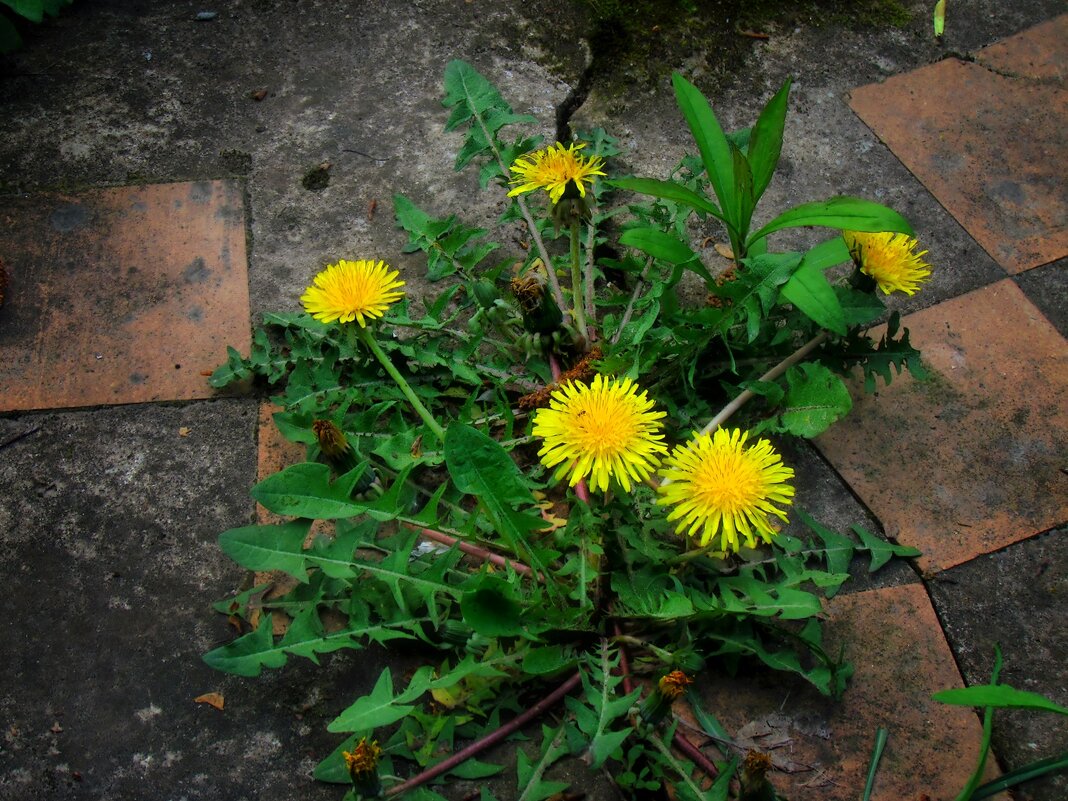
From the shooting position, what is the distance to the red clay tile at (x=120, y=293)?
227 centimetres

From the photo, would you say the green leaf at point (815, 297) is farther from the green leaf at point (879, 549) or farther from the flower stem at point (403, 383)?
the flower stem at point (403, 383)

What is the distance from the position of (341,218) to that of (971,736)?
191 centimetres

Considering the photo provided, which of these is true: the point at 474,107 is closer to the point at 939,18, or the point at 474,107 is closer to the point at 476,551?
the point at 476,551

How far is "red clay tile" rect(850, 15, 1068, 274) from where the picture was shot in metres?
2.54

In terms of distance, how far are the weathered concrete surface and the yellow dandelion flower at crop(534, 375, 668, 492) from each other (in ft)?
1.91

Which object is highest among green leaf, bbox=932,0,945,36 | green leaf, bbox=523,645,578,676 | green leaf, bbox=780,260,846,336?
green leaf, bbox=932,0,945,36

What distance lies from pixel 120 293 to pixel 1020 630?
2.23 m

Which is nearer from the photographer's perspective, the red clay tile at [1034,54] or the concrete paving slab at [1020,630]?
the concrete paving slab at [1020,630]

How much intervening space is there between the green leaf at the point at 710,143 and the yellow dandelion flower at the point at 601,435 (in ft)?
1.76

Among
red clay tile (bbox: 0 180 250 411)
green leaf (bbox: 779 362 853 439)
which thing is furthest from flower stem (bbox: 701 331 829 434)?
red clay tile (bbox: 0 180 250 411)

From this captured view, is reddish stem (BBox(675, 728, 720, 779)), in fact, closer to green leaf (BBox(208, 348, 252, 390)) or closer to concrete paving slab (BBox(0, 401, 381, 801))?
concrete paving slab (BBox(0, 401, 381, 801))

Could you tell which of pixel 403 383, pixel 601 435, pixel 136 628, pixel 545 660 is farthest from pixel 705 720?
pixel 136 628

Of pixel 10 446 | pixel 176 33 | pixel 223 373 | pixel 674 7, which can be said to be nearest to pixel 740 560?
pixel 223 373

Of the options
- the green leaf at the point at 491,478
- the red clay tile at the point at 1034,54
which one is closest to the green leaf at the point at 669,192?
the green leaf at the point at 491,478
